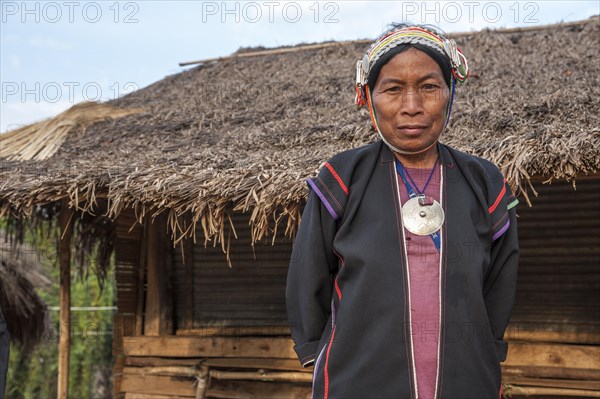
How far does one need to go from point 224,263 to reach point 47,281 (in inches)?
158

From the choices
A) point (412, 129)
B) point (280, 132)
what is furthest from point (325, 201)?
point (280, 132)

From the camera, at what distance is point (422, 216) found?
2.06 meters

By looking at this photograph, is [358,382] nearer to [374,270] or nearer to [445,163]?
[374,270]

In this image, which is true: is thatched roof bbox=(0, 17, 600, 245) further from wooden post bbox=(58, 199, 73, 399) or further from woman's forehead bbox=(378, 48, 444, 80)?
woman's forehead bbox=(378, 48, 444, 80)

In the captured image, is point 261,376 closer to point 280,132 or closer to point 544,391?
point 280,132

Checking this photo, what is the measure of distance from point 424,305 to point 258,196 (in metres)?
2.30

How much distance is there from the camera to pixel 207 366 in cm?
575

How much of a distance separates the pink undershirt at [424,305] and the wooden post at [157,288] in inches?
168

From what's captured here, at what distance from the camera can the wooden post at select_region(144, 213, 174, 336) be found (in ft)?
20.0

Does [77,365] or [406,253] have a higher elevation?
[406,253]

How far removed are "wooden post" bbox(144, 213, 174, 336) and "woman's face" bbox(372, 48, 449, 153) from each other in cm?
418

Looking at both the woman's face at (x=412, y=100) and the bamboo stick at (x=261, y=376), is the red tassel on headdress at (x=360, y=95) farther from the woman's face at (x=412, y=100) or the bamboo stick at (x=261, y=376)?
the bamboo stick at (x=261, y=376)

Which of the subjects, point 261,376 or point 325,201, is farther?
point 261,376

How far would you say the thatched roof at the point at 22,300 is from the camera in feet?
27.2
